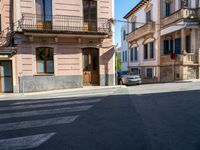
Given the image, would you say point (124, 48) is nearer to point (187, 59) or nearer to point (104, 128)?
point (187, 59)

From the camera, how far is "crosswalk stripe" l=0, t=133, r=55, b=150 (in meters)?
4.23

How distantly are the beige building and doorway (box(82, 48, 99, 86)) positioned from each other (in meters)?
4.32

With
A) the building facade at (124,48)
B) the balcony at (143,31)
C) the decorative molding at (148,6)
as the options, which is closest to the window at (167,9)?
the balcony at (143,31)

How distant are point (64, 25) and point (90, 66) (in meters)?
4.05

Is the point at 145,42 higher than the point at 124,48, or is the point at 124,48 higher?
the point at 124,48

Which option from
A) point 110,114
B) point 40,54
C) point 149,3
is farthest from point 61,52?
point 149,3

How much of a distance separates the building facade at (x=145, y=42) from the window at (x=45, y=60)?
10.2 meters

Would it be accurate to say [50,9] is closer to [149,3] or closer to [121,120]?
[121,120]

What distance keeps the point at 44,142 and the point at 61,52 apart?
11.7m

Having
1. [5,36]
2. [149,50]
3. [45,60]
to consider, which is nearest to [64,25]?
[45,60]

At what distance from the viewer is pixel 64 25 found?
1548 cm

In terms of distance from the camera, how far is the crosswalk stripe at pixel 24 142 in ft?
13.9

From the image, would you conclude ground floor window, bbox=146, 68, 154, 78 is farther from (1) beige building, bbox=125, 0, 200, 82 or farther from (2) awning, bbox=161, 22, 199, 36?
(2) awning, bbox=161, 22, 199, 36

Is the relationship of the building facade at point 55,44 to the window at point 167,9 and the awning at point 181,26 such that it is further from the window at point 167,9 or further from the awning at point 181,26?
the window at point 167,9
